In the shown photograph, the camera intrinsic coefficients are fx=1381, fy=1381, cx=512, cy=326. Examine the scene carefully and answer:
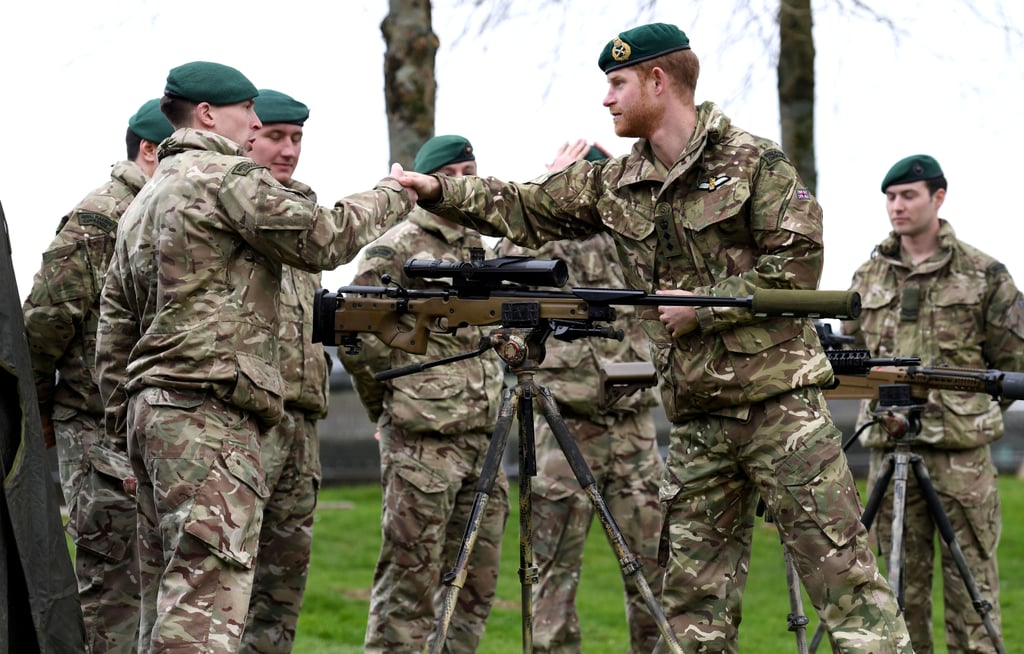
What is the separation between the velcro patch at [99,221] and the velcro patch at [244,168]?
5.71 ft

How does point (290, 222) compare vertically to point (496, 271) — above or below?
above

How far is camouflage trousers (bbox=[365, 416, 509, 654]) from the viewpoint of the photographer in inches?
266

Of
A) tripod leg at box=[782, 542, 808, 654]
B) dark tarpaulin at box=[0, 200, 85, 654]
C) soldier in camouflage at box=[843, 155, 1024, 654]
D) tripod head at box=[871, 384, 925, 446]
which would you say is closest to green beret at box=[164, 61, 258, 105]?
dark tarpaulin at box=[0, 200, 85, 654]

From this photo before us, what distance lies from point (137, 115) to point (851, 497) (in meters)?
3.89

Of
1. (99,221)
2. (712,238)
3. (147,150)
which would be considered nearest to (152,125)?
(147,150)

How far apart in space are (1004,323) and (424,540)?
3380mm

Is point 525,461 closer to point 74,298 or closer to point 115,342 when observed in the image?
point 115,342

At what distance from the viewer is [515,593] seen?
1049 centimetres

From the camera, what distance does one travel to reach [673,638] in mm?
5027

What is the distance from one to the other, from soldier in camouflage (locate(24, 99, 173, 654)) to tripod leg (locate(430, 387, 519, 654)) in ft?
6.55

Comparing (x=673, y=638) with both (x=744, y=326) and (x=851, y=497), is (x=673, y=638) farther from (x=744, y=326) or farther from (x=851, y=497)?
(x=744, y=326)

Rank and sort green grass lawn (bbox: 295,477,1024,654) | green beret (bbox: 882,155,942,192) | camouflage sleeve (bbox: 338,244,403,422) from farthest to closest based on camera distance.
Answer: green grass lawn (bbox: 295,477,1024,654) < green beret (bbox: 882,155,942,192) < camouflage sleeve (bbox: 338,244,403,422)

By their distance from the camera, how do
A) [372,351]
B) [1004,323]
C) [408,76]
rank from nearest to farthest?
[372,351]
[1004,323]
[408,76]

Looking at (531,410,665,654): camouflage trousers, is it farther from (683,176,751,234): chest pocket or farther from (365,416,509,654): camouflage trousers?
(683,176,751,234): chest pocket
